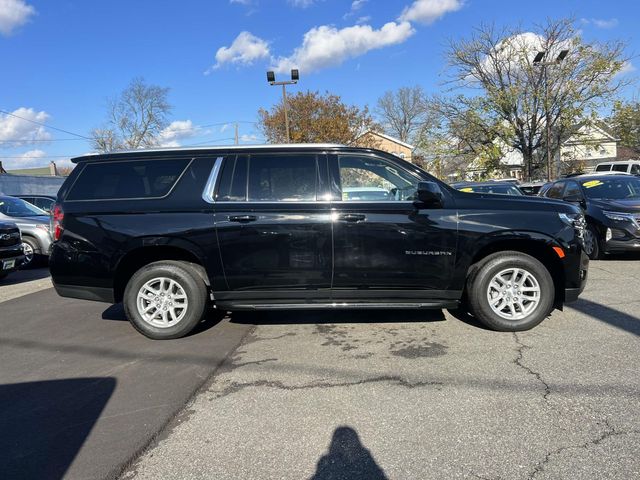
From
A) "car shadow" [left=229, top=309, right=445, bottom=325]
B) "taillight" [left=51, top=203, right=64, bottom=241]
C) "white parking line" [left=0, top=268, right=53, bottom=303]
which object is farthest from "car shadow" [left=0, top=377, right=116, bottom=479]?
"white parking line" [left=0, top=268, right=53, bottom=303]

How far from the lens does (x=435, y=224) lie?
462 cm

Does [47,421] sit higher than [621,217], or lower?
lower

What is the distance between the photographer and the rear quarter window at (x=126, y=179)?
486 cm

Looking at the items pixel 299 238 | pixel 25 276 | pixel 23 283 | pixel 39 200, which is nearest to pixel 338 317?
pixel 299 238

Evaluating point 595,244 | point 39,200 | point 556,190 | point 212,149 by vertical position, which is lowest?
point 595,244

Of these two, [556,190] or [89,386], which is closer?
[89,386]

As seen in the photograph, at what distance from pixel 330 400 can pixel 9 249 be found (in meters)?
7.78

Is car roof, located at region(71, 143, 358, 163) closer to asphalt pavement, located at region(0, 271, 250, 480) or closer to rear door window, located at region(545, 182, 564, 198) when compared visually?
asphalt pavement, located at region(0, 271, 250, 480)

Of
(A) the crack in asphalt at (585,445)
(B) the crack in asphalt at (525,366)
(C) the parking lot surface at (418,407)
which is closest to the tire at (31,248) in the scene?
(C) the parking lot surface at (418,407)

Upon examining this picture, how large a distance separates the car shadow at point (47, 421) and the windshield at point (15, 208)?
8.49m

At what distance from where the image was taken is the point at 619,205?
27.7 feet

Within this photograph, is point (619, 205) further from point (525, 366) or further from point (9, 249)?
point (9, 249)

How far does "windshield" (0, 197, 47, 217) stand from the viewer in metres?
10.8

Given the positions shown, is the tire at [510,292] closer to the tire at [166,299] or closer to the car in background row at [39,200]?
the tire at [166,299]
